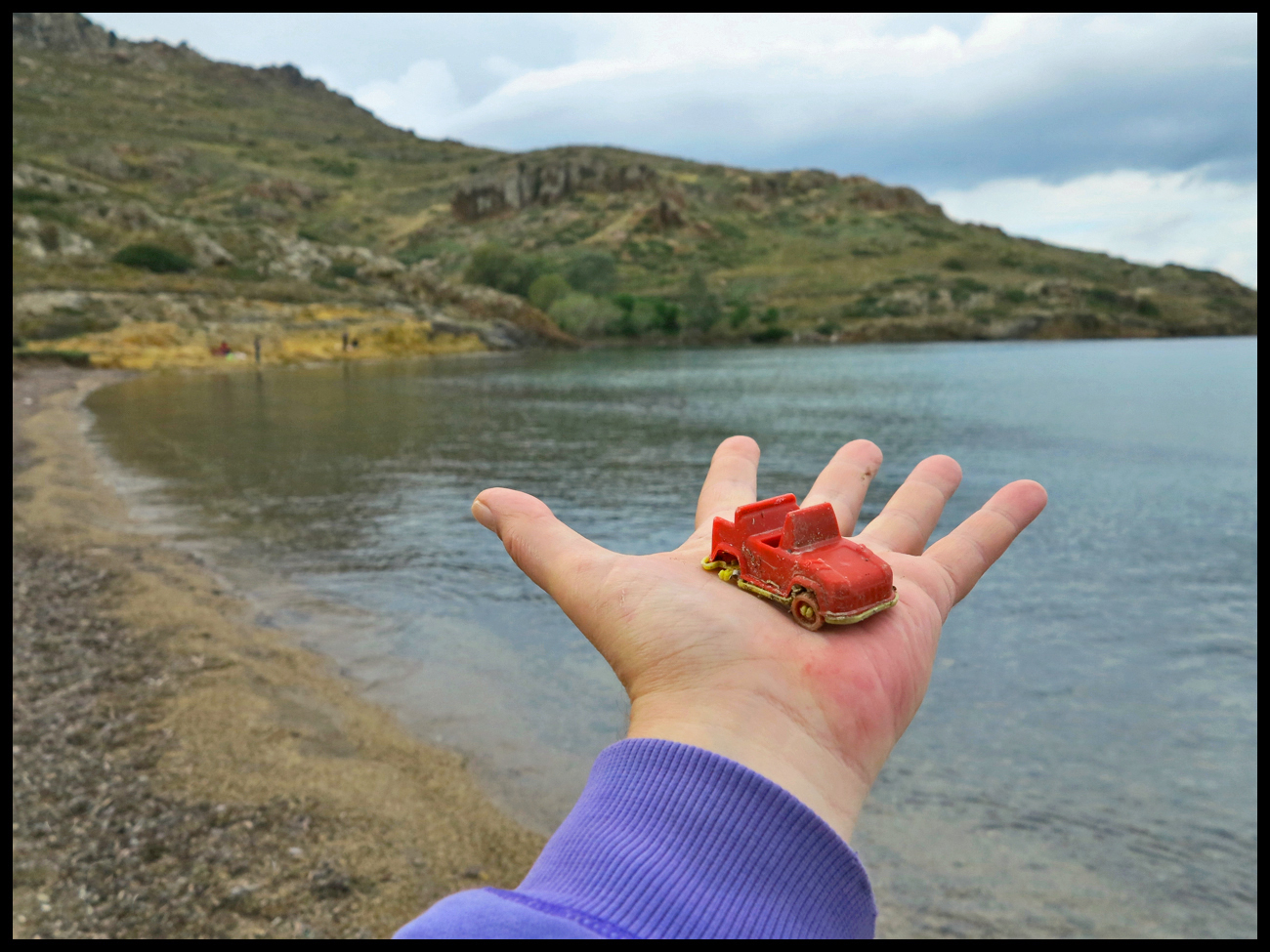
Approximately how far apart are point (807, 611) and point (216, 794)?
507cm

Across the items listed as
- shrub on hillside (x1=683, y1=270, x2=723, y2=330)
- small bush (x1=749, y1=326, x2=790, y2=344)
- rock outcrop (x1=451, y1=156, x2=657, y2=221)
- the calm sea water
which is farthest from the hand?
rock outcrop (x1=451, y1=156, x2=657, y2=221)

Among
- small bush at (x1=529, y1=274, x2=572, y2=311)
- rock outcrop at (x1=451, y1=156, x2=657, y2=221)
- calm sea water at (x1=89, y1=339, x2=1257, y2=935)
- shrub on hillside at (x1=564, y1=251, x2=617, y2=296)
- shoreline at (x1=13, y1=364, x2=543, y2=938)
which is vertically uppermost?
rock outcrop at (x1=451, y1=156, x2=657, y2=221)

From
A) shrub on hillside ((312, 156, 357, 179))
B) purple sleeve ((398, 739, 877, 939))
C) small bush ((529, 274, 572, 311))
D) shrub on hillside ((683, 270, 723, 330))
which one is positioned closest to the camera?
purple sleeve ((398, 739, 877, 939))

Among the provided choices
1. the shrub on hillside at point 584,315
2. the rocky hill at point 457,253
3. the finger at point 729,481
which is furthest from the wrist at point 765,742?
the shrub on hillside at point 584,315

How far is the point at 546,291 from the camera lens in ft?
324

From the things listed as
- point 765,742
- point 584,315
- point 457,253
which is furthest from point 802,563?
point 457,253

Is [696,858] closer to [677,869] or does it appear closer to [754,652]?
[677,869]

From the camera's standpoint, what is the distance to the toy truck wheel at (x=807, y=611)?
8.80 feet

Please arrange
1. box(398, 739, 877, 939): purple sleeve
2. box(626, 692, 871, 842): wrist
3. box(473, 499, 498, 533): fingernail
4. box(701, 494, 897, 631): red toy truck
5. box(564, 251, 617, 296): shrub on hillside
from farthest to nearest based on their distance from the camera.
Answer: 1. box(564, 251, 617, 296): shrub on hillside
2. box(473, 499, 498, 533): fingernail
3. box(701, 494, 897, 631): red toy truck
4. box(626, 692, 871, 842): wrist
5. box(398, 739, 877, 939): purple sleeve

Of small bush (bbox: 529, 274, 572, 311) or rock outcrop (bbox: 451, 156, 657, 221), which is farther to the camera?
rock outcrop (bbox: 451, 156, 657, 221)

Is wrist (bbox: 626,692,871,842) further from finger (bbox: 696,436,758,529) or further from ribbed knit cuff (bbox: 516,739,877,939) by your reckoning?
finger (bbox: 696,436,758,529)

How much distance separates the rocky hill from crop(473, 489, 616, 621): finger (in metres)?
59.9

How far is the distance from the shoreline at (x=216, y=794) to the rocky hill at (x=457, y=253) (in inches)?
2080

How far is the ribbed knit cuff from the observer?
153cm
